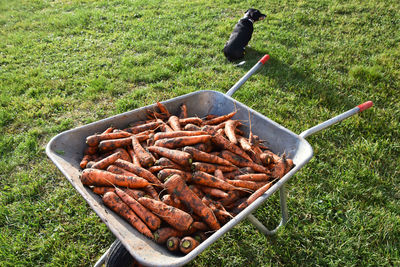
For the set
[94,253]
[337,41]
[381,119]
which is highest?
[337,41]

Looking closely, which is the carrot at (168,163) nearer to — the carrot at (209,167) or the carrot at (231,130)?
the carrot at (209,167)

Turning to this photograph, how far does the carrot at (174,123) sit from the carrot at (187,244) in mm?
1274

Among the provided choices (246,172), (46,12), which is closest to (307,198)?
(246,172)

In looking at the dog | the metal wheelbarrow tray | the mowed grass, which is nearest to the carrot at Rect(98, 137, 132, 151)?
the metal wheelbarrow tray

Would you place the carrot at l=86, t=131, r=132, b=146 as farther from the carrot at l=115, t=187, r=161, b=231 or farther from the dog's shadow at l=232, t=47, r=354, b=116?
the dog's shadow at l=232, t=47, r=354, b=116

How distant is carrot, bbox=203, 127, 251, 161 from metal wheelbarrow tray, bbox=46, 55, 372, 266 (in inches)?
15.8

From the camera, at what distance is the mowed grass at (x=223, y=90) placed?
2939 mm

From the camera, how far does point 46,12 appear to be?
31.7 feet

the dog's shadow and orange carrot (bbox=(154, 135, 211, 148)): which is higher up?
orange carrot (bbox=(154, 135, 211, 148))

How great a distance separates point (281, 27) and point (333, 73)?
8.10ft

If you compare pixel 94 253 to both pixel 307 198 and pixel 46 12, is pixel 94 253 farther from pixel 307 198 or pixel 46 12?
pixel 46 12

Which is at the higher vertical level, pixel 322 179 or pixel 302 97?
pixel 302 97

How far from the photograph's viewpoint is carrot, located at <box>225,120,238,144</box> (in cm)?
269

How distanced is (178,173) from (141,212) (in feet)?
1.45
